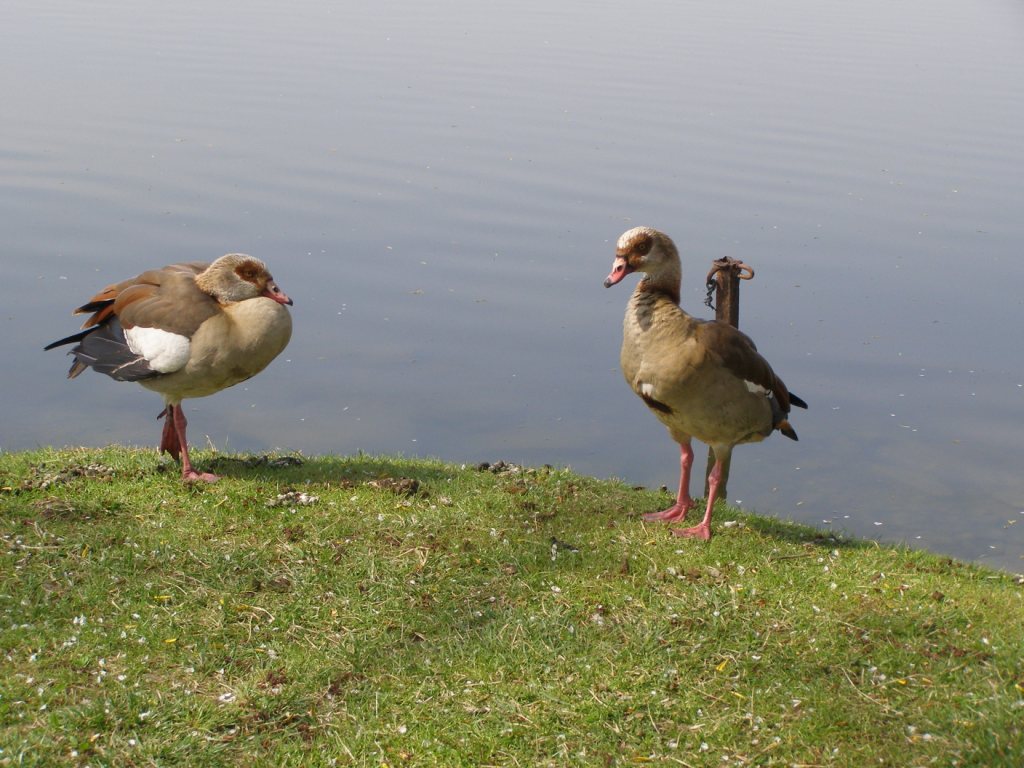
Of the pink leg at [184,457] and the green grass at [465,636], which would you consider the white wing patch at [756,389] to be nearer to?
the green grass at [465,636]

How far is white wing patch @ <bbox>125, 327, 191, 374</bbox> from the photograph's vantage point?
7.54 meters

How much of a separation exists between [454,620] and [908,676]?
2.17m

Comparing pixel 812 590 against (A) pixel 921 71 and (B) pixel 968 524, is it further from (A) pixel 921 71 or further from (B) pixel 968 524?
(A) pixel 921 71

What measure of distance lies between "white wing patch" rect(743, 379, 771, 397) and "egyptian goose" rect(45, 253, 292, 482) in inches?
119

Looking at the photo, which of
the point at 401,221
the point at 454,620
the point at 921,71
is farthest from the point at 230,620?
the point at 921,71

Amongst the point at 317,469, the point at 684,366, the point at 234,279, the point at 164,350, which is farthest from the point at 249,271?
the point at 684,366

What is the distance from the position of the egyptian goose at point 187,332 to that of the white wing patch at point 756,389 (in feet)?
Answer: 9.88

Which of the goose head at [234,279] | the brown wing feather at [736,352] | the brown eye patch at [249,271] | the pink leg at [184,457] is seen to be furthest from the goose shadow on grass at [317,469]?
the brown wing feather at [736,352]

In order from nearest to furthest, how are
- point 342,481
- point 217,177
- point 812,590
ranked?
point 812,590 < point 342,481 < point 217,177

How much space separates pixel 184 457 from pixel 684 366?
3.31 meters

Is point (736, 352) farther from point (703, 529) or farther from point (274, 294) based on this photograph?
point (274, 294)

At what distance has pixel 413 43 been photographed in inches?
1141

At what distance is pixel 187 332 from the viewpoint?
7594 mm

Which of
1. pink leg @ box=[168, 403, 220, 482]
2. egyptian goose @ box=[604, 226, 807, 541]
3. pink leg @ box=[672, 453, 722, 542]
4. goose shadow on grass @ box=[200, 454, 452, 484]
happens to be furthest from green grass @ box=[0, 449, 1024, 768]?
egyptian goose @ box=[604, 226, 807, 541]
